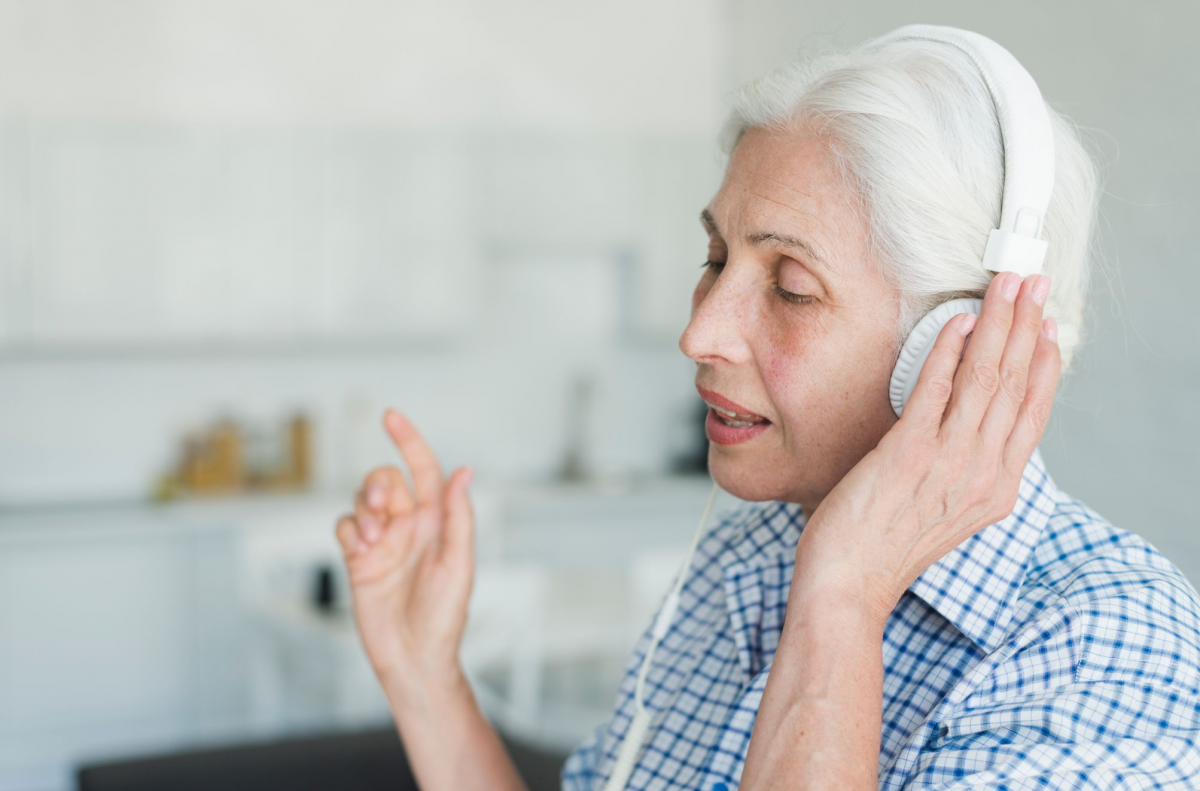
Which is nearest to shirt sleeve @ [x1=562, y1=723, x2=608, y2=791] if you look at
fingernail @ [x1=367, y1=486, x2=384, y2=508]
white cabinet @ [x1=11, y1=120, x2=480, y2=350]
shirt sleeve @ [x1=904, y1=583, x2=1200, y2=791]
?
fingernail @ [x1=367, y1=486, x2=384, y2=508]

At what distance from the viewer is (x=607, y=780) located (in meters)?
1.06

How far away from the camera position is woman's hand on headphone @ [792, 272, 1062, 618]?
0.78 metres

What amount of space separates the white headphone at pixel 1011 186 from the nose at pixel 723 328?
0.45 ft

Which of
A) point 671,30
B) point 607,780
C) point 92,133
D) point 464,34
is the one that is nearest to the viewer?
point 607,780

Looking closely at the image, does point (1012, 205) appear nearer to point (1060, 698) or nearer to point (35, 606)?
point (1060, 698)

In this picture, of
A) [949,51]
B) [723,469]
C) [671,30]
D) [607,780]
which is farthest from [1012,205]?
[671,30]

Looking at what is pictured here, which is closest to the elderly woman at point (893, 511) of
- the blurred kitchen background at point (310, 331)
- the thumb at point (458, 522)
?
the thumb at point (458, 522)

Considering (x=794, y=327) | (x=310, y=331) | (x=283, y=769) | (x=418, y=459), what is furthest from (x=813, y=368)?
(x=310, y=331)

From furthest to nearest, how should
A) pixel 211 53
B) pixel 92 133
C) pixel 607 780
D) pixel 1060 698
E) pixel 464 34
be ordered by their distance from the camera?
pixel 464 34, pixel 211 53, pixel 92 133, pixel 607 780, pixel 1060 698

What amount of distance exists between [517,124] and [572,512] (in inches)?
59.3

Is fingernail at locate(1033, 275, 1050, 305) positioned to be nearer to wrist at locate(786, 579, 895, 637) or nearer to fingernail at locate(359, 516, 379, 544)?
wrist at locate(786, 579, 895, 637)

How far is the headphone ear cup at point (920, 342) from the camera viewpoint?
849 mm

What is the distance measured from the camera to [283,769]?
70.5 inches

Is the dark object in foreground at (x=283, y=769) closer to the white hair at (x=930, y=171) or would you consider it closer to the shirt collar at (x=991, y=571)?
the shirt collar at (x=991, y=571)
